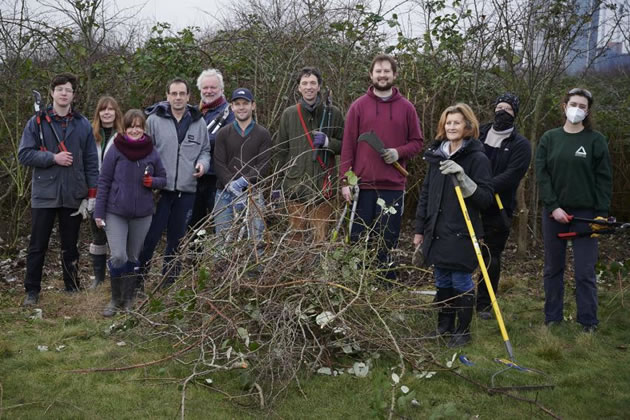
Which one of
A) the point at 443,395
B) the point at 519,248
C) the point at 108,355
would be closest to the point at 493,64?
the point at 519,248

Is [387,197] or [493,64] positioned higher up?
[493,64]

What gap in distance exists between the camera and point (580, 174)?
18.0 feet

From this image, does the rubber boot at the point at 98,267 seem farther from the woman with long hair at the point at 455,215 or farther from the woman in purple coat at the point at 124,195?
the woman with long hair at the point at 455,215

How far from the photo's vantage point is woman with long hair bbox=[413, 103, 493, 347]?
198 inches

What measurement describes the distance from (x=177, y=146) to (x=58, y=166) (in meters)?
1.02

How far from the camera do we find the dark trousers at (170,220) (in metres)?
6.17

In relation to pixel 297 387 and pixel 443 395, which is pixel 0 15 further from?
pixel 443 395

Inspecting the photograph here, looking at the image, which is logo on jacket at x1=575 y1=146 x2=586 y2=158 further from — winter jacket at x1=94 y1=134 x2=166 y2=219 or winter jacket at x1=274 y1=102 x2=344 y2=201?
winter jacket at x1=94 y1=134 x2=166 y2=219

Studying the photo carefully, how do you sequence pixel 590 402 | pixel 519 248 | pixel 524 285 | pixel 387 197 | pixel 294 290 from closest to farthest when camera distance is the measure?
pixel 590 402 → pixel 294 290 → pixel 387 197 → pixel 524 285 → pixel 519 248

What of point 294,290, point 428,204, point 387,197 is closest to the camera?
point 294,290

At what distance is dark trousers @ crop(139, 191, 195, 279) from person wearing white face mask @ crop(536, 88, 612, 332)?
10.0ft

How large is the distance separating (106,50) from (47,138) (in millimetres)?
2734

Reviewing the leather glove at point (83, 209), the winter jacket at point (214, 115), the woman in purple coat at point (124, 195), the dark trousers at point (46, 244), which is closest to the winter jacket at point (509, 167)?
the winter jacket at point (214, 115)

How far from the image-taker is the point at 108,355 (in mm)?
4605
